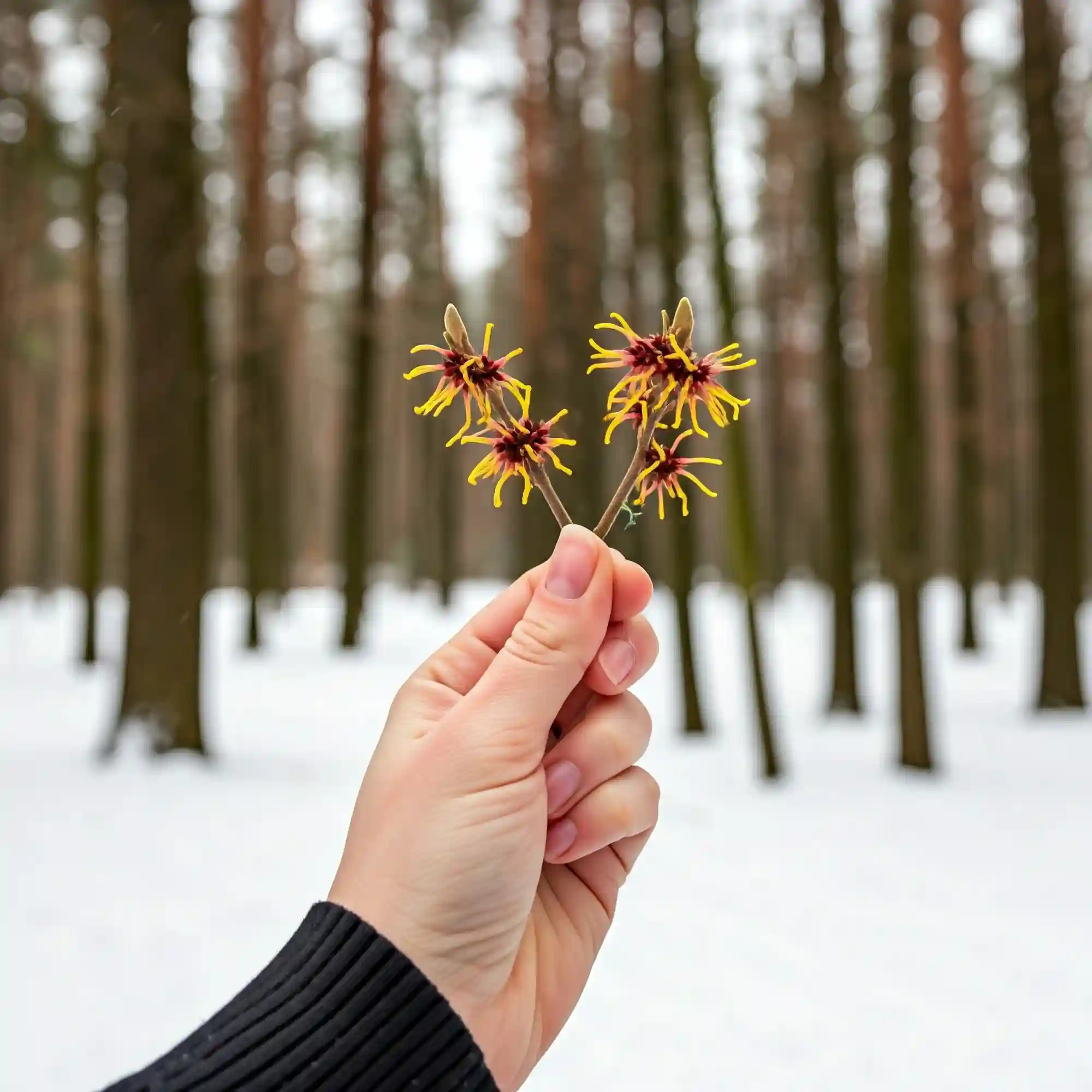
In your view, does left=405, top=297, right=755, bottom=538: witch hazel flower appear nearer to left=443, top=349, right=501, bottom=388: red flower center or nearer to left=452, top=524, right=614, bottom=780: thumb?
left=443, top=349, right=501, bottom=388: red flower center

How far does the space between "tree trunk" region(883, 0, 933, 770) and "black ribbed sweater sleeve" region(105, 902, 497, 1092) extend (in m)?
6.77

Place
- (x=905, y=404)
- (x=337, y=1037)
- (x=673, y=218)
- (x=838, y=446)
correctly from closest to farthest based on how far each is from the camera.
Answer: (x=337, y=1037), (x=905, y=404), (x=673, y=218), (x=838, y=446)

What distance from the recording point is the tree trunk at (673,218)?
27.4 feet

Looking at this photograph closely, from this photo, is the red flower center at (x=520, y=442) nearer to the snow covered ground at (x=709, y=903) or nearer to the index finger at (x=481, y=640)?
the index finger at (x=481, y=640)

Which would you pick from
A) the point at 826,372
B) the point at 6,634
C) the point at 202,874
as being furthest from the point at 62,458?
the point at 202,874

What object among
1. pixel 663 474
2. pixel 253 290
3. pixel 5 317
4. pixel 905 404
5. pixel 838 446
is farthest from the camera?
pixel 253 290

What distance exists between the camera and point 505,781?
4.54 ft

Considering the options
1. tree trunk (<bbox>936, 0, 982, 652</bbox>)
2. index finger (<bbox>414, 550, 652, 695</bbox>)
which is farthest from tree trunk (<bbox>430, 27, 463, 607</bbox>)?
index finger (<bbox>414, 550, 652, 695</bbox>)

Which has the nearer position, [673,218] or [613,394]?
[613,394]

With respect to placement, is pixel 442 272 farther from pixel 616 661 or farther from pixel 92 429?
pixel 616 661

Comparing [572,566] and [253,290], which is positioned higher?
[253,290]

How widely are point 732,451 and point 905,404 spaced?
61.7 inches

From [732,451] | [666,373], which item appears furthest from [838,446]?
[666,373]

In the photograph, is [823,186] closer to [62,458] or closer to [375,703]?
[375,703]
